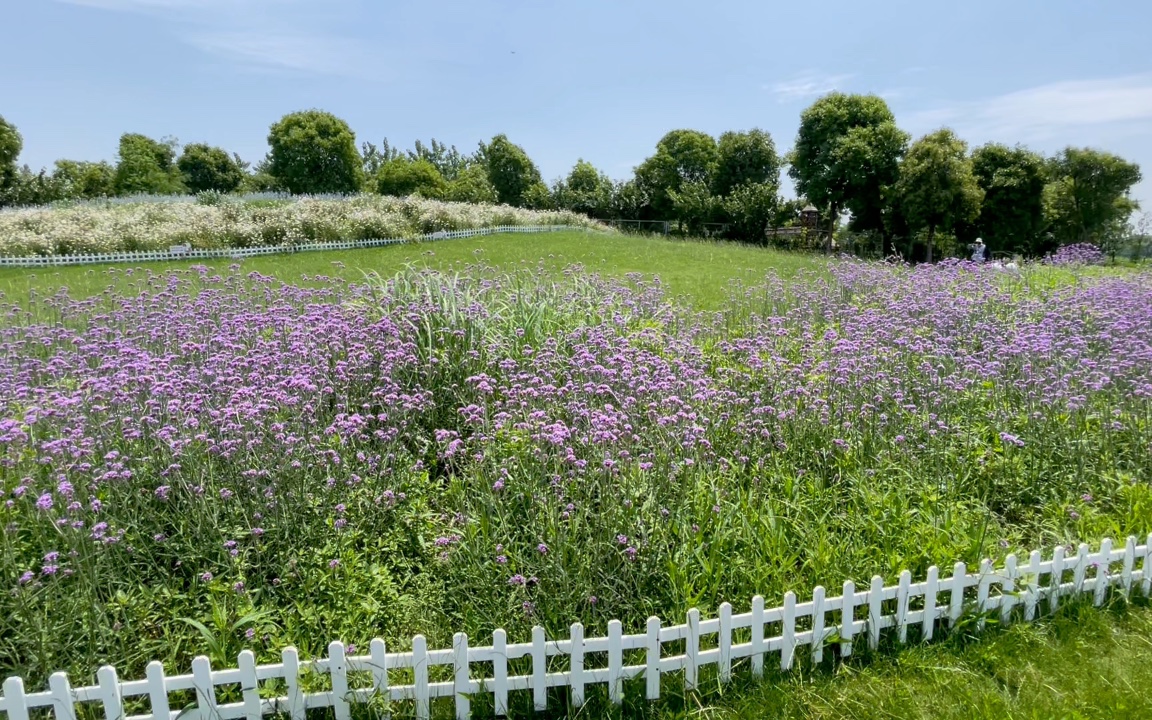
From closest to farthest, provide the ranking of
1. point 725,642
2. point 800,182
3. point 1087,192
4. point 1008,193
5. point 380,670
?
point 380,670
point 725,642
point 1008,193
point 1087,192
point 800,182

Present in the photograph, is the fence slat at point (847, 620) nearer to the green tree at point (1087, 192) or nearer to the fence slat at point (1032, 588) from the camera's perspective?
the fence slat at point (1032, 588)

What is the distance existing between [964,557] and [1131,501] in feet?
5.24

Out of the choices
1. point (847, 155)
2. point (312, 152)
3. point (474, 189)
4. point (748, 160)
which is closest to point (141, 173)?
point (312, 152)

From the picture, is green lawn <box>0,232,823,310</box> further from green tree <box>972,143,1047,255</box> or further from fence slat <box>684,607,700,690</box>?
green tree <box>972,143,1047,255</box>

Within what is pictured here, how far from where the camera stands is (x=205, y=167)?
193ft

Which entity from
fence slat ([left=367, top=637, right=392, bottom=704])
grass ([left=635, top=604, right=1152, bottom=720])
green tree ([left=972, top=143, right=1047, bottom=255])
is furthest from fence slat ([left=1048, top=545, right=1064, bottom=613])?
green tree ([left=972, top=143, right=1047, bottom=255])

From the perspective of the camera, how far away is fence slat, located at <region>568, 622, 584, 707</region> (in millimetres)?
2855

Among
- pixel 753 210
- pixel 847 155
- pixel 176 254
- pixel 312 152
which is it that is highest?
pixel 312 152

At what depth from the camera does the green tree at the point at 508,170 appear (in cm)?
4966

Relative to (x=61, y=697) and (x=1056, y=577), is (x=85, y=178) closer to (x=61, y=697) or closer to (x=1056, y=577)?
(x=61, y=697)

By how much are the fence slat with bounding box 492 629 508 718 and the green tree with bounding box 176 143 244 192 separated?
215 ft

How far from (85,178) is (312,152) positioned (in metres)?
19.5

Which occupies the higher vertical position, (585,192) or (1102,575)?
(585,192)

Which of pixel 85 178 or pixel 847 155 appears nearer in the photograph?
pixel 847 155
